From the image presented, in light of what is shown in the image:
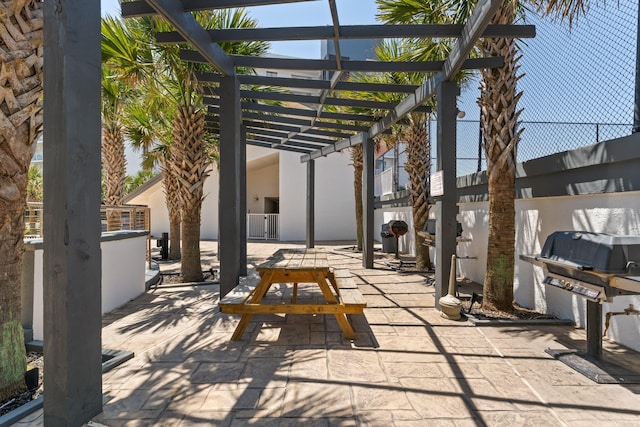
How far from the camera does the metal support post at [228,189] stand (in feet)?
15.9

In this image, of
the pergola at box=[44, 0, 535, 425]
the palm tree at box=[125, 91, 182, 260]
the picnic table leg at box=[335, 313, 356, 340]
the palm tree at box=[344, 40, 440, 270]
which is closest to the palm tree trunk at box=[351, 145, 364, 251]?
the palm tree at box=[344, 40, 440, 270]

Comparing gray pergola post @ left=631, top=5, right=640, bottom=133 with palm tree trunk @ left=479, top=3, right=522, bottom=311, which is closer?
gray pergola post @ left=631, top=5, right=640, bottom=133

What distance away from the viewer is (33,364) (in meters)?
3.04

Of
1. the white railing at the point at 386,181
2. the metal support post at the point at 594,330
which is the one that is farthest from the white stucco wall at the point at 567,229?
the white railing at the point at 386,181

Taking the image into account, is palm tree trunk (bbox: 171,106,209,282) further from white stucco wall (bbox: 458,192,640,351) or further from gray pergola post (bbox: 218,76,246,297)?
white stucco wall (bbox: 458,192,640,351)

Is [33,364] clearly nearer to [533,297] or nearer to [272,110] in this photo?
[272,110]

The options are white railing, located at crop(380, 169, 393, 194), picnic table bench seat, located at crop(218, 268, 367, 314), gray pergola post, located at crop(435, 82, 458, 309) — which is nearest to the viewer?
picnic table bench seat, located at crop(218, 268, 367, 314)

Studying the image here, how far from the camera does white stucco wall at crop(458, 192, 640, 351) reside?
3.41m

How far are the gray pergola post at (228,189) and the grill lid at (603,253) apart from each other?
3637mm

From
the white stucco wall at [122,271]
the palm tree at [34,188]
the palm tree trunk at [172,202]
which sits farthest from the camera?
the palm tree at [34,188]

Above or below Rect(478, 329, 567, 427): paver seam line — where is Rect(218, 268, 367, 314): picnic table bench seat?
above

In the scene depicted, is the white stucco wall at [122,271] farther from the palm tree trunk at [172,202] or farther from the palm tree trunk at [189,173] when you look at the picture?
the palm tree trunk at [172,202]

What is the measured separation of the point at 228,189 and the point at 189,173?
7.69 ft

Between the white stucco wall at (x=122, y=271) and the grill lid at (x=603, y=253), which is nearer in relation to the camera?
the grill lid at (x=603, y=253)
